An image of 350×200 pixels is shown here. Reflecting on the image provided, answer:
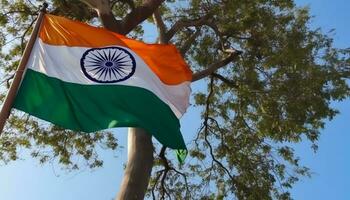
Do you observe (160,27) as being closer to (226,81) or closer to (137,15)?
(137,15)

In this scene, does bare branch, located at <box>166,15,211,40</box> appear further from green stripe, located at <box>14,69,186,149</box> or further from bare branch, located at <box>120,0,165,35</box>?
green stripe, located at <box>14,69,186,149</box>

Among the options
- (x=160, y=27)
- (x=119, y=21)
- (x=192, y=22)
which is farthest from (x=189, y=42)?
(x=119, y=21)

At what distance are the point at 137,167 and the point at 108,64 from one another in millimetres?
4385

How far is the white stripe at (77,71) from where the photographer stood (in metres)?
8.45

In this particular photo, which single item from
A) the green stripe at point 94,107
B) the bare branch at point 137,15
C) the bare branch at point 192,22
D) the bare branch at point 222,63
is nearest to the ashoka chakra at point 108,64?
the green stripe at point 94,107

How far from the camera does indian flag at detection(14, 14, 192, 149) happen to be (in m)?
8.15

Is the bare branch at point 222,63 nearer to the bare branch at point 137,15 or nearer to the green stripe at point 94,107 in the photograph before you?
the bare branch at point 137,15

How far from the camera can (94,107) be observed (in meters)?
8.39

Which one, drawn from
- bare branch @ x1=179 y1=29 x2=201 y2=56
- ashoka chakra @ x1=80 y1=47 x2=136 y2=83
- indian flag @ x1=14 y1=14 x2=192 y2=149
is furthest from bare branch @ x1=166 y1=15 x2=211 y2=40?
ashoka chakra @ x1=80 y1=47 x2=136 y2=83

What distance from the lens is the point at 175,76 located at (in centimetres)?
977

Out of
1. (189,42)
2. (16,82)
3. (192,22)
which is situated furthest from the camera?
(189,42)

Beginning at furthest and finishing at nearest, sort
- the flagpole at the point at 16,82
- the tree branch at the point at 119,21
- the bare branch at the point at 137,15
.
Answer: the bare branch at the point at 137,15
the tree branch at the point at 119,21
the flagpole at the point at 16,82

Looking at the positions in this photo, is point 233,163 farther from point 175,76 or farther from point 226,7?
point 175,76

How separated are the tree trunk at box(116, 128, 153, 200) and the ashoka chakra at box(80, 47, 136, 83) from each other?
3.74 meters
